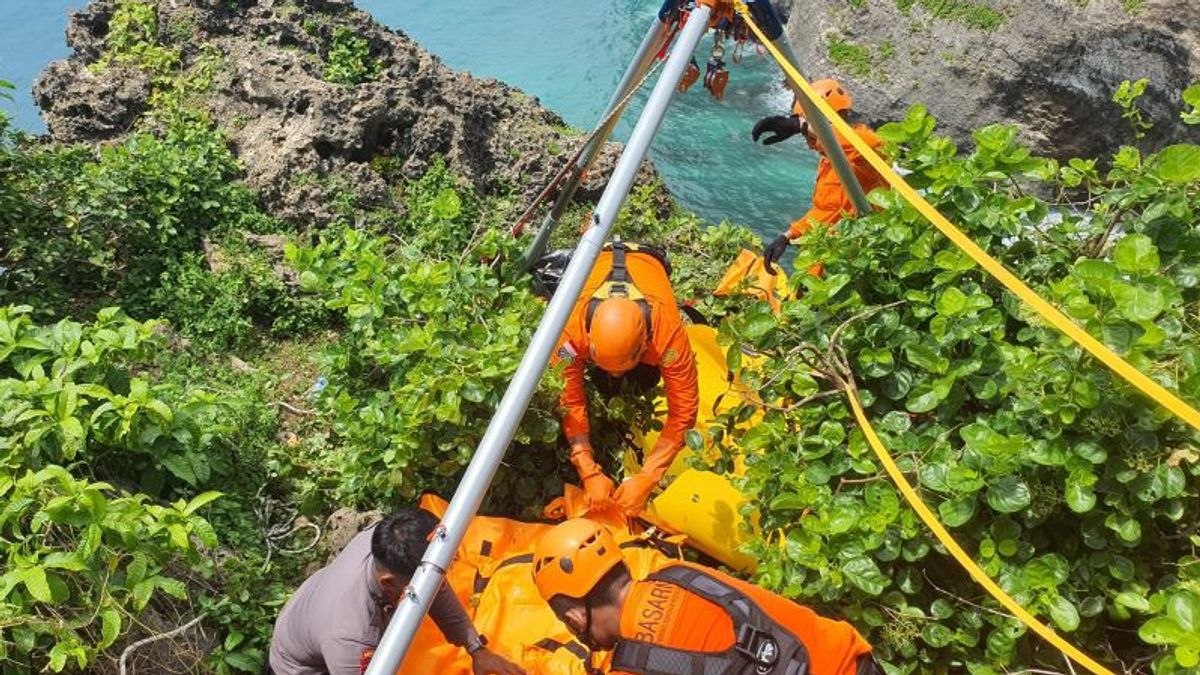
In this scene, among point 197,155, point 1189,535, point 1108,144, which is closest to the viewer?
point 1189,535

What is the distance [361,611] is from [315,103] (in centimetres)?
467

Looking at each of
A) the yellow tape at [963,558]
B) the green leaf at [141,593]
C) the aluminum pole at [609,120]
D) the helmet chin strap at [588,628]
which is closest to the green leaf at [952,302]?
the yellow tape at [963,558]

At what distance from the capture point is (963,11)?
13.6m

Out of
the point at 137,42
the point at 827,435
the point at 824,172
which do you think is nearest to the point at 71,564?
the point at 827,435

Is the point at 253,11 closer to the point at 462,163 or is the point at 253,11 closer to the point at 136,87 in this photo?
the point at 136,87

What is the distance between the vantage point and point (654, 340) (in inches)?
150

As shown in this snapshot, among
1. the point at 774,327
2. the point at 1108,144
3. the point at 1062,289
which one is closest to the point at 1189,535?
the point at 1062,289

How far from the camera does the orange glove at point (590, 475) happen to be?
3.83m

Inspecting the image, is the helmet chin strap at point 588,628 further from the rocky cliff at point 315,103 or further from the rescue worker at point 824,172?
the rocky cliff at point 315,103

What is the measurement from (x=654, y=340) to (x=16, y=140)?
14.6ft

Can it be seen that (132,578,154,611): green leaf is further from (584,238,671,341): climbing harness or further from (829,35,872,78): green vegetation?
(829,35,872,78): green vegetation

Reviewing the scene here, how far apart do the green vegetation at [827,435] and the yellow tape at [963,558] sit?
0.06 metres

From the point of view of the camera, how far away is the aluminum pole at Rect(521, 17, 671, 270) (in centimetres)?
371

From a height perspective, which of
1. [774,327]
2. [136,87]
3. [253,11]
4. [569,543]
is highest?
[253,11]
